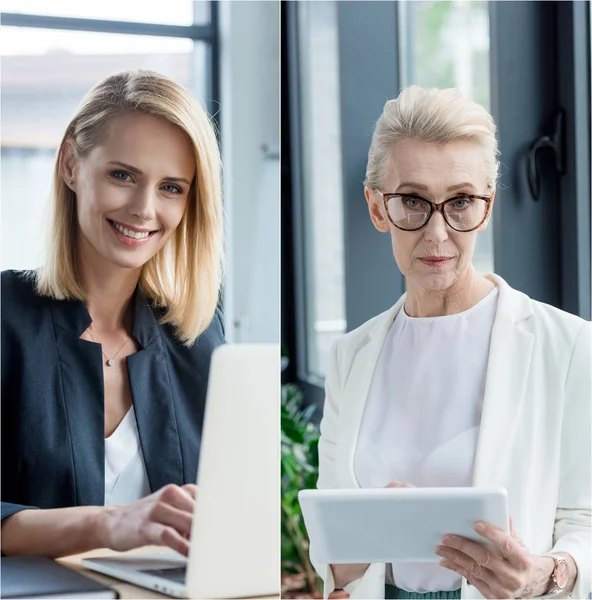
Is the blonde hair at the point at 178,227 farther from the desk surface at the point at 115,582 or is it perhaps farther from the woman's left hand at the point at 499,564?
the woman's left hand at the point at 499,564

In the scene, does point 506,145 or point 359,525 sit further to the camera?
point 506,145

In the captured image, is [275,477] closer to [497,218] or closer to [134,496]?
[134,496]

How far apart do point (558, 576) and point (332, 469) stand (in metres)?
0.56

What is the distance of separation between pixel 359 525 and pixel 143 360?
62cm

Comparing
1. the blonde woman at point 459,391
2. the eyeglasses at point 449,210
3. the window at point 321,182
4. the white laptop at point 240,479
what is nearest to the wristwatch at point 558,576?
the blonde woman at point 459,391

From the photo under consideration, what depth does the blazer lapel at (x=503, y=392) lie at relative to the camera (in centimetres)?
179

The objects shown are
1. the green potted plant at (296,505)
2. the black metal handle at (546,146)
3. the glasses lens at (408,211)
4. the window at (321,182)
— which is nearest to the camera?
the glasses lens at (408,211)

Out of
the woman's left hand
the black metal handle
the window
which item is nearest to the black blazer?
the woman's left hand

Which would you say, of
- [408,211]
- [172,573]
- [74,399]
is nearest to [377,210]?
[408,211]

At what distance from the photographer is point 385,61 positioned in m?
2.56

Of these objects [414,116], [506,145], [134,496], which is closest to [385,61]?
[506,145]

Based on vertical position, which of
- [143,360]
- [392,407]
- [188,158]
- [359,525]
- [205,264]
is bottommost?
[359,525]

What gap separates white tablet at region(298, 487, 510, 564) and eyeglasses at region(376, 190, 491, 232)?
23.5 inches

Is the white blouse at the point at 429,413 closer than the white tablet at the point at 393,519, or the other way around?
the white tablet at the point at 393,519
